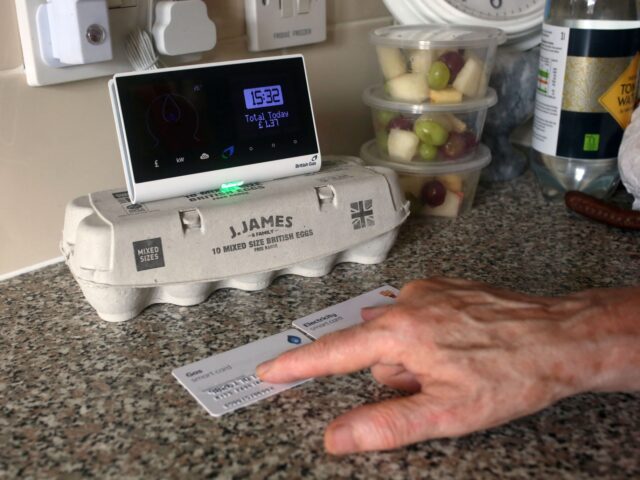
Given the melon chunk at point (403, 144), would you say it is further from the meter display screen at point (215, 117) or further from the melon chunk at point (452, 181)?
the meter display screen at point (215, 117)

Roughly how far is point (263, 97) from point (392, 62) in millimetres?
240

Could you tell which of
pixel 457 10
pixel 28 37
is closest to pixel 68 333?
pixel 28 37

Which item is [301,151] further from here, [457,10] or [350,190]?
[457,10]

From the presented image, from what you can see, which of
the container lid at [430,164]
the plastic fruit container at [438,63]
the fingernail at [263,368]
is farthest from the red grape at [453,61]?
the fingernail at [263,368]

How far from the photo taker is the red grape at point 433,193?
3.20 feet

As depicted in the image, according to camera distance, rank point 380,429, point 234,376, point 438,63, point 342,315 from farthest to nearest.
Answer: point 438,63 < point 342,315 < point 234,376 < point 380,429

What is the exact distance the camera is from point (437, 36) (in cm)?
95

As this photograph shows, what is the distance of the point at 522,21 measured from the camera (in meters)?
1.10

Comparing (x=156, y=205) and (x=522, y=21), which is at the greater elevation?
(x=522, y=21)

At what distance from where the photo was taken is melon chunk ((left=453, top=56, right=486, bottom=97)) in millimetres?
939

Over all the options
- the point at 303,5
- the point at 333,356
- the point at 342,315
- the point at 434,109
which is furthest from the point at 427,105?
the point at 333,356

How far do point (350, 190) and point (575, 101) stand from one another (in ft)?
1.25

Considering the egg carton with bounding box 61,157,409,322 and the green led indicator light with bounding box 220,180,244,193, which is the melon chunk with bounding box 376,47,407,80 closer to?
the egg carton with bounding box 61,157,409,322

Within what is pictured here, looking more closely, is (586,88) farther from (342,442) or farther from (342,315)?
(342,442)
